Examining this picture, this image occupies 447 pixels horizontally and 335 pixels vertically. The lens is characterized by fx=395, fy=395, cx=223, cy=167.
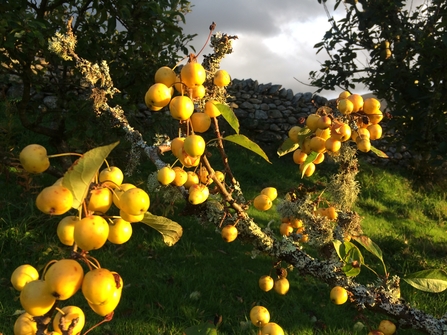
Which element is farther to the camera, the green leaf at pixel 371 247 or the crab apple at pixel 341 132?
the green leaf at pixel 371 247

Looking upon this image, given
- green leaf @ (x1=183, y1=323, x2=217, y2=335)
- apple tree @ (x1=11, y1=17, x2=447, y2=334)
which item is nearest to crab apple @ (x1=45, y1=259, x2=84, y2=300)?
apple tree @ (x1=11, y1=17, x2=447, y2=334)

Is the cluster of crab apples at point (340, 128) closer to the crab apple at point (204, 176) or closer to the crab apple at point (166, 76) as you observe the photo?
the crab apple at point (204, 176)

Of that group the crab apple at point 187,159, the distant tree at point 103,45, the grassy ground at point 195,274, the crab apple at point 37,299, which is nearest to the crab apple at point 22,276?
the crab apple at point 37,299

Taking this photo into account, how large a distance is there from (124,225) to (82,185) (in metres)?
0.14

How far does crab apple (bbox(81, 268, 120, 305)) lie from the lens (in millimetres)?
739

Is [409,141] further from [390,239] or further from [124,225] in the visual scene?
[124,225]

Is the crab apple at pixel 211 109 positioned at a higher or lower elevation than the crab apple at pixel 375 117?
lower

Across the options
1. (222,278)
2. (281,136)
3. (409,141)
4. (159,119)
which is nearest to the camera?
(222,278)

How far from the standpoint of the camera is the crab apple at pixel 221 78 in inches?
44.2

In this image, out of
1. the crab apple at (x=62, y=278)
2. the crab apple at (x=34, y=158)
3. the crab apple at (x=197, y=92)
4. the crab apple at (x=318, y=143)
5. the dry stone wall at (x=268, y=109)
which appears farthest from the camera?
the dry stone wall at (x=268, y=109)

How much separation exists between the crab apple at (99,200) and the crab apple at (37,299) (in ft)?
0.55

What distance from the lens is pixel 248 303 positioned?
12.1 ft

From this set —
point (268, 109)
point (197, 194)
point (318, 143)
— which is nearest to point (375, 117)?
point (318, 143)

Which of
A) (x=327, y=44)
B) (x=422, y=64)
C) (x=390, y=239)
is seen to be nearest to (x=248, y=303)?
(x=390, y=239)
